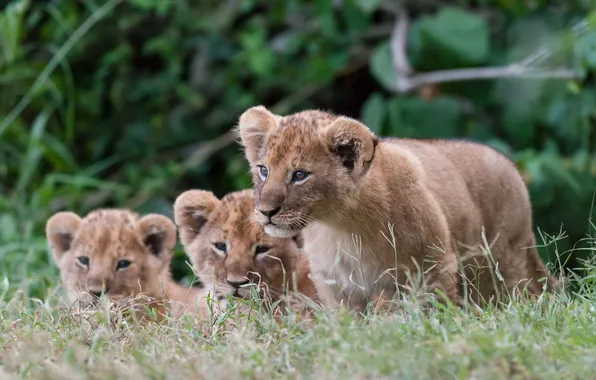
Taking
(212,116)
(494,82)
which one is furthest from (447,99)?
(212,116)

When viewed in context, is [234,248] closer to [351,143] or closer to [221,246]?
[221,246]

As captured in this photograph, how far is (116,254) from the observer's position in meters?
6.31

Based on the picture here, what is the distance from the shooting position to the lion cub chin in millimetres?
6199

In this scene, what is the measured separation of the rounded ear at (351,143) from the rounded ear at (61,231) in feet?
6.85

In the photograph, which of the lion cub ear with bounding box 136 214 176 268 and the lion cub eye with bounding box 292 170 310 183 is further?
the lion cub ear with bounding box 136 214 176 268

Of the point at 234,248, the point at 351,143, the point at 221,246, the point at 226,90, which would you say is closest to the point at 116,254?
the point at 221,246

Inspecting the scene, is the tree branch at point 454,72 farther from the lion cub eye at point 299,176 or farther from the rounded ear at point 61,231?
the lion cub eye at point 299,176

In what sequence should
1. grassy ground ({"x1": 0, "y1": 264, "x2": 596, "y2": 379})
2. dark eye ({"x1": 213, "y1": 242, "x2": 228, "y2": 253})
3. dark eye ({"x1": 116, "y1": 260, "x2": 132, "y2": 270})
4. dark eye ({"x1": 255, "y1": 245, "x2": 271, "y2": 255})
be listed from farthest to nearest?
1. dark eye ({"x1": 116, "y1": 260, "x2": 132, "y2": 270})
2. dark eye ({"x1": 213, "y1": 242, "x2": 228, "y2": 253})
3. dark eye ({"x1": 255, "y1": 245, "x2": 271, "y2": 255})
4. grassy ground ({"x1": 0, "y1": 264, "x2": 596, "y2": 379})

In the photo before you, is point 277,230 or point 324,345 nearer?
point 324,345

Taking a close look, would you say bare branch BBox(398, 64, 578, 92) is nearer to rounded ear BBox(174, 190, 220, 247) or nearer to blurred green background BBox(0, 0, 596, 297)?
blurred green background BBox(0, 0, 596, 297)

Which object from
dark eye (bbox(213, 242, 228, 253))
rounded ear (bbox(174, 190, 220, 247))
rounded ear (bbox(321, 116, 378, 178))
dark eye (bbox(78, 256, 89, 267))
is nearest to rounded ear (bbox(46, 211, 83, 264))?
dark eye (bbox(78, 256, 89, 267))

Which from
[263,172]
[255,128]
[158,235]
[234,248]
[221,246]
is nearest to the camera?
[263,172]

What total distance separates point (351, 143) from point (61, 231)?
7.59ft

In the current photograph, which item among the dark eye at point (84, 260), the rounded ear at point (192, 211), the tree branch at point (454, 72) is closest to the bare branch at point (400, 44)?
the tree branch at point (454, 72)
